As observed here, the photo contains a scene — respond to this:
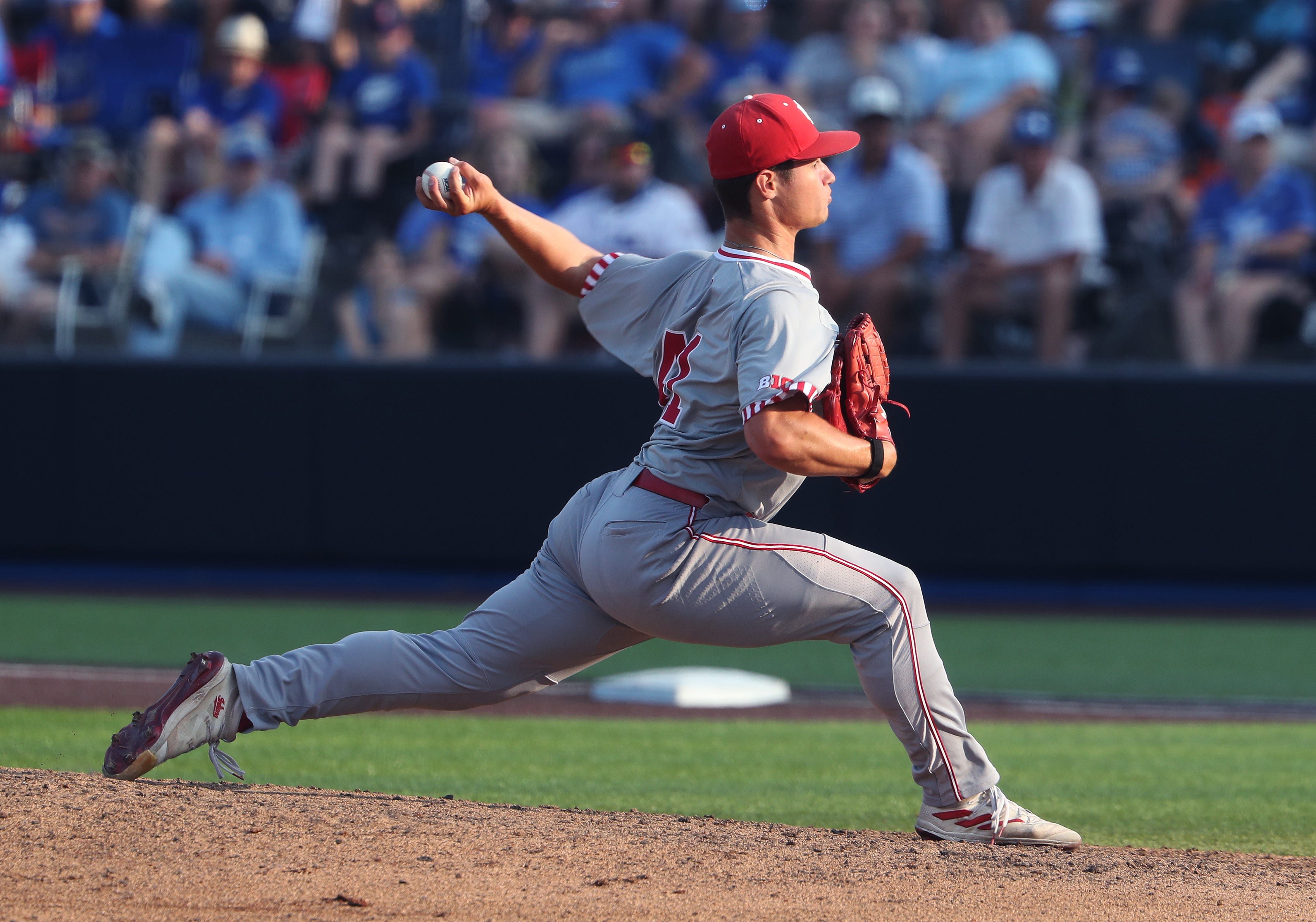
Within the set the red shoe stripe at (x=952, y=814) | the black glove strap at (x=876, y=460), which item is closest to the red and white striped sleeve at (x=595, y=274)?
the black glove strap at (x=876, y=460)

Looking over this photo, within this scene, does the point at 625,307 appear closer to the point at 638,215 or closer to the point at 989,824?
Result: the point at 989,824

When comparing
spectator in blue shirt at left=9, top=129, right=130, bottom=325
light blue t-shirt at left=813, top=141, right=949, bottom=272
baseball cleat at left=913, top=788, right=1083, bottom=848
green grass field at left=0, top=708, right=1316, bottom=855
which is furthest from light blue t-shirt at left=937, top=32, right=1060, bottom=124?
Result: baseball cleat at left=913, top=788, right=1083, bottom=848

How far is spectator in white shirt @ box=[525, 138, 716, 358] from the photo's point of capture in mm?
9156

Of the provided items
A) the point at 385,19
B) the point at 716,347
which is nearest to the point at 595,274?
the point at 716,347

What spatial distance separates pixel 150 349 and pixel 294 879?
7328 mm

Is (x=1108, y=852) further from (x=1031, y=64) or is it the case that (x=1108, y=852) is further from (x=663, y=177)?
(x=1031, y=64)

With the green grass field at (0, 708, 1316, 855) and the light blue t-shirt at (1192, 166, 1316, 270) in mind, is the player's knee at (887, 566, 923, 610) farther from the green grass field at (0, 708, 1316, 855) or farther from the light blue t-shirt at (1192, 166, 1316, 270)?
the light blue t-shirt at (1192, 166, 1316, 270)

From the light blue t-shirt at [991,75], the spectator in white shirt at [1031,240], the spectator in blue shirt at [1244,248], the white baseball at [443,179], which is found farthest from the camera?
the light blue t-shirt at [991,75]

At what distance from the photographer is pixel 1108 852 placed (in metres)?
3.78

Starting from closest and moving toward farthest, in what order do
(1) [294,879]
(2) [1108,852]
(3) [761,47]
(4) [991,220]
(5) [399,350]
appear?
(1) [294,879] → (2) [1108,852] → (4) [991,220] → (5) [399,350] → (3) [761,47]

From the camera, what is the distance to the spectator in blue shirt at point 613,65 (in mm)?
10547

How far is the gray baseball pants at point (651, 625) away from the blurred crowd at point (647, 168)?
5.77 meters

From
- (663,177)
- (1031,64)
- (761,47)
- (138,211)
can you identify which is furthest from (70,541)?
(1031,64)

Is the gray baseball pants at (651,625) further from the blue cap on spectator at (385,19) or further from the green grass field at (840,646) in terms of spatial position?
the blue cap on spectator at (385,19)
